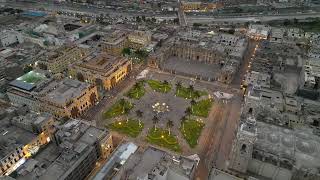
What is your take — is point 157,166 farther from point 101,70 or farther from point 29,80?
point 29,80

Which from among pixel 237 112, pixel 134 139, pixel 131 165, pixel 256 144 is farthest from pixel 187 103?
pixel 131 165

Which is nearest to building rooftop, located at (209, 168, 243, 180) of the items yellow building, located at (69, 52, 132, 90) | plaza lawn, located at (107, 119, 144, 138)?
plaza lawn, located at (107, 119, 144, 138)

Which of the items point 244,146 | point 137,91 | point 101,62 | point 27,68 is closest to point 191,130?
point 244,146

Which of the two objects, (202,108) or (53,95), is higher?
(53,95)

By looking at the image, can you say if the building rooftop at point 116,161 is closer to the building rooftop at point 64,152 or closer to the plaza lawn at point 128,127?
the building rooftop at point 64,152

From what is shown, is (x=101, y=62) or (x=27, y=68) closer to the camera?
(x=101, y=62)

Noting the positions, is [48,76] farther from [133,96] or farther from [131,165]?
[131,165]

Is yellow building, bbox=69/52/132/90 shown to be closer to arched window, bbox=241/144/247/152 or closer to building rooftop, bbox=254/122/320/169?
building rooftop, bbox=254/122/320/169
